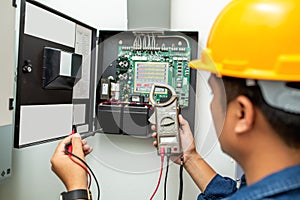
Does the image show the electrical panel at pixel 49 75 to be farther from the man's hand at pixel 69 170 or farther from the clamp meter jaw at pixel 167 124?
the clamp meter jaw at pixel 167 124

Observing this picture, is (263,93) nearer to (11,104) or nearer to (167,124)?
(167,124)

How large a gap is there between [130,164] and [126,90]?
1.13ft

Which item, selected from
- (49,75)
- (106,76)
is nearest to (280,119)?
(49,75)

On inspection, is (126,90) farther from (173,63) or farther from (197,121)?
(197,121)

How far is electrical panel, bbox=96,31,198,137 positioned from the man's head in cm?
80

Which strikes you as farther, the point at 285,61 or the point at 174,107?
the point at 174,107

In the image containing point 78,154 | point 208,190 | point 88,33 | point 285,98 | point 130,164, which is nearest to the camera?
point 285,98

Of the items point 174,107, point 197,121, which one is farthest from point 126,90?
point 174,107

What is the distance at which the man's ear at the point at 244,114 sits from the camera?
575 millimetres

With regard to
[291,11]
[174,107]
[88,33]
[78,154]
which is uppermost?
[88,33]

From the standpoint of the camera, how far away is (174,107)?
1.08m

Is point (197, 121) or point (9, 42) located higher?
point (9, 42)

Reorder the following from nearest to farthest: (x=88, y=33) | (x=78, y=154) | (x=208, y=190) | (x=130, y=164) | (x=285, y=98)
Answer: (x=285, y=98) < (x=78, y=154) < (x=208, y=190) < (x=88, y=33) < (x=130, y=164)

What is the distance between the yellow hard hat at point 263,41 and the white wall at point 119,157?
83 cm
